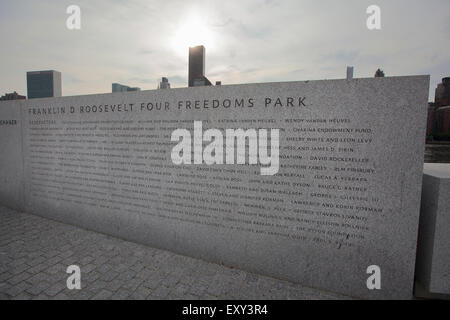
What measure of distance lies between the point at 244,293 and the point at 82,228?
3.73 m

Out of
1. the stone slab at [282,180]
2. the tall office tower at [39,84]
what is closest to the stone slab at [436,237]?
the stone slab at [282,180]

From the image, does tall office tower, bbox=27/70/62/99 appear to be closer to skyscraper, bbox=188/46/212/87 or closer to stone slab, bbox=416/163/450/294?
skyscraper, bbox=188/46/212/87

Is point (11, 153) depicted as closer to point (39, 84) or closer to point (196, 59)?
point (196, 59)

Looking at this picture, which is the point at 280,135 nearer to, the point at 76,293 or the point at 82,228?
the point at 76,293

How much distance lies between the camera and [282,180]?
10.7 feet

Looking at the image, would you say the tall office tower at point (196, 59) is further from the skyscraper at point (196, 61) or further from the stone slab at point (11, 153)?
the stone slab at point (11, 153)

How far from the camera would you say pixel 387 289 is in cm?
296

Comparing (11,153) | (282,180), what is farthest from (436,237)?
(11,153)

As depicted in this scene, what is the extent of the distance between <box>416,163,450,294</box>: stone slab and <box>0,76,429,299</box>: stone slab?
0.68 feet

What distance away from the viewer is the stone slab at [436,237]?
270cm

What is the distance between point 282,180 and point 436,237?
187 cm

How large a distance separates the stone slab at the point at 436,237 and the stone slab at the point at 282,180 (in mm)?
208
